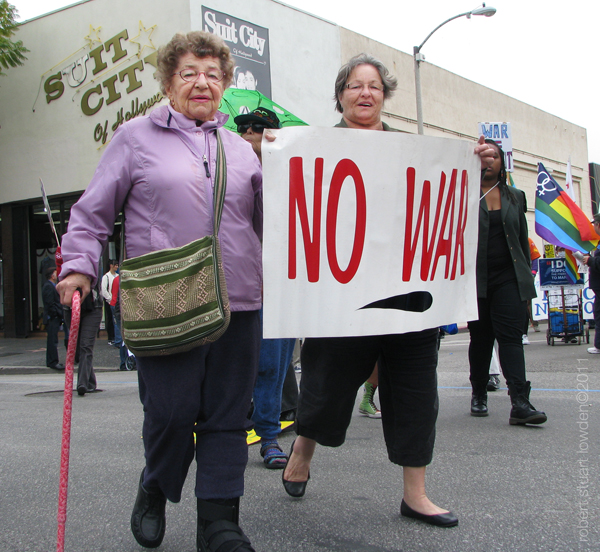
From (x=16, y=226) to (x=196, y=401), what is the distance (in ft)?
58.3

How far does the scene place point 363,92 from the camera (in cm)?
267

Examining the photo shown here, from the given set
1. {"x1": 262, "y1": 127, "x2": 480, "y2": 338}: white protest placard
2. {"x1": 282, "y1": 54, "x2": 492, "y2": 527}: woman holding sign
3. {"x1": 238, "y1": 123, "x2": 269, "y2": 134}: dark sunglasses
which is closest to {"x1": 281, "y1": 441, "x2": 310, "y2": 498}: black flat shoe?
{"x1": 282, "y1": 54, "x2": 492, "y2": 527}: woman holding sign

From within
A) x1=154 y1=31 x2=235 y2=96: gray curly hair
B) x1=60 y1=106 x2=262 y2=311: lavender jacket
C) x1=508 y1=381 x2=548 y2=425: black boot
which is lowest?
x1=508 y1=381 x2=548 y2=425: black boot

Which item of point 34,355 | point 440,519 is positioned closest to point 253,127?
point 440,519

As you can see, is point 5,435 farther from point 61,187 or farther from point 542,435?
point 61,187

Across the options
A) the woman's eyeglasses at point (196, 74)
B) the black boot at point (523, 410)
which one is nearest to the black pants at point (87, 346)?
the black boot at point (523, 410)

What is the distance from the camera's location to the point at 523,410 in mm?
4121

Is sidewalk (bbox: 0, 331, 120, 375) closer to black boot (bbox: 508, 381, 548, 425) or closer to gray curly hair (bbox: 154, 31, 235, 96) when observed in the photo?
black boot (bbox: 508, 381, 548, 425)

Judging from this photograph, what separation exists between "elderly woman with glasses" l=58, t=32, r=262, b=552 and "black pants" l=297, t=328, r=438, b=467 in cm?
39

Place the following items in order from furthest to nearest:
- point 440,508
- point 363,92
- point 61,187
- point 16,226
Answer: point 16,226 < point 61,187 < point 363,92 < point 440,508

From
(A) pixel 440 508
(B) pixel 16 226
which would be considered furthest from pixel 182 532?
(B) pixel 16 226

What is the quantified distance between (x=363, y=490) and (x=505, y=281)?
1.95m

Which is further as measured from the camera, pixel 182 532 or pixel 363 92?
pixel 363 92

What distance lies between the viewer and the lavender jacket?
223 centimetres
